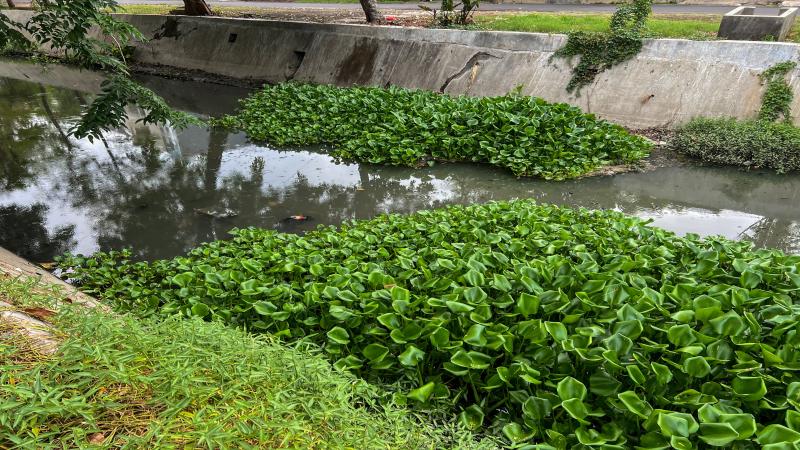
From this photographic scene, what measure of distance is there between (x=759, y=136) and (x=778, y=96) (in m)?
0.95

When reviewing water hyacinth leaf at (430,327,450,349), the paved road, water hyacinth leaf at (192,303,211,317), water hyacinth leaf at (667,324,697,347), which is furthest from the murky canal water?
the paved road

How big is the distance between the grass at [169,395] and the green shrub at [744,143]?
7118 mm

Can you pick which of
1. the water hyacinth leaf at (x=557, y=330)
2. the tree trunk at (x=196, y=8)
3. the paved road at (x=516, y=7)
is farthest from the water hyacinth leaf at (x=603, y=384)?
the tree trunk at (x=196, y=8)

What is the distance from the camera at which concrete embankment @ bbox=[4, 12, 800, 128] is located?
8688mm

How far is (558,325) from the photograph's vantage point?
291 cm

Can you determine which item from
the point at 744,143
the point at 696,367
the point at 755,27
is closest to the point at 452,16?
the point at 755,27

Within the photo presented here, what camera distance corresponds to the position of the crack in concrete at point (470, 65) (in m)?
10.9

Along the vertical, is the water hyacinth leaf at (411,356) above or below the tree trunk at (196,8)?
below

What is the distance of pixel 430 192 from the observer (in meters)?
7.43

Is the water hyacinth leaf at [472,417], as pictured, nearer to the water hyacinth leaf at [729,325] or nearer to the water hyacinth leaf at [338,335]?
the water hyacinth leaf at [338,335]

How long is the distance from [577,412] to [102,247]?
17.4 ft

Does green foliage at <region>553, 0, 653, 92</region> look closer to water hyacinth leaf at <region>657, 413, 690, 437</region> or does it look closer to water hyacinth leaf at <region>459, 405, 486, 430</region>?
water hyacinth leaf at <region>459, 405, 486, 430</region>

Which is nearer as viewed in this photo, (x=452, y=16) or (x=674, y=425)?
(x=674, y=425)

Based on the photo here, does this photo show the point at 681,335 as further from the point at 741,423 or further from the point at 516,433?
the point at 516,433
